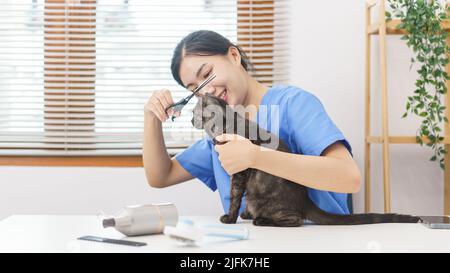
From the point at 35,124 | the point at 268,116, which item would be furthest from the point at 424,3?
the point at 35,124

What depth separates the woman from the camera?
1.24 m

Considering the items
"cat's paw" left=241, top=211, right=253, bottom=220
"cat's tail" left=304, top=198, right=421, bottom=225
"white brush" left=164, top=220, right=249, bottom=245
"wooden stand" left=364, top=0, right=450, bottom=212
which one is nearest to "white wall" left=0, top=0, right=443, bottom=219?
"wooden stand" left=364, top=0, right=450, bottom=212

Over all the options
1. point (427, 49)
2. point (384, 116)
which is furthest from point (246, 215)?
point (427, 49)

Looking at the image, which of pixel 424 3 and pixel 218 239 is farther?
pixel 424 3

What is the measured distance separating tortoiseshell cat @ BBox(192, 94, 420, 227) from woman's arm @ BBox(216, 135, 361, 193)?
0.10 feet

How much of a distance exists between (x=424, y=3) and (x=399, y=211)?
0.92m

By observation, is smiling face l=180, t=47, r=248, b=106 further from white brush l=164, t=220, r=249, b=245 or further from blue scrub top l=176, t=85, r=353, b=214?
white brush l=164, t=220, r=249, b=245

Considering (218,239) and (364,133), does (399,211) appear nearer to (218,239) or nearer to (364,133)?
(364,133)

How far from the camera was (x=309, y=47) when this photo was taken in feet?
8.43

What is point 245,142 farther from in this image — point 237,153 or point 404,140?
point 404,140

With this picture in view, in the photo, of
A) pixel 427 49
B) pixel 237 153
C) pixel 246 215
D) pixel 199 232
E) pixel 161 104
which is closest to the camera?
pixel 199 232

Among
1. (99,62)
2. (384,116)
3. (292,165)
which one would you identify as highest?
(99,62)

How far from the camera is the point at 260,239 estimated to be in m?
1.05

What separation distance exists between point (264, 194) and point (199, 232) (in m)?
0.28
